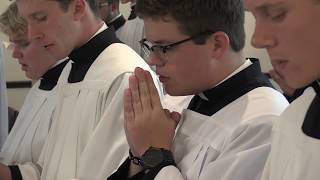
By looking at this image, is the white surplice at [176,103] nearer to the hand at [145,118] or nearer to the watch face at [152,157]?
the hand at [145,118]

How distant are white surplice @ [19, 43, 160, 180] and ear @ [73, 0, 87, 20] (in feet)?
0.45

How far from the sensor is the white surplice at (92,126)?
1541 mm

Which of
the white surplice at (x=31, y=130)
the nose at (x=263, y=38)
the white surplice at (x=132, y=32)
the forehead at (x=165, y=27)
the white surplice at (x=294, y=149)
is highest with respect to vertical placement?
the nose at (x=263, y=38)

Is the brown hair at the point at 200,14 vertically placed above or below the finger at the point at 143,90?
above

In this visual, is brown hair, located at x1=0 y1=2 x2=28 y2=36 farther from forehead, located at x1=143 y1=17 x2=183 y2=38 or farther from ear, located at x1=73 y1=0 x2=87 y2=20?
forehead, located at x1=143 y1=17 x2=183 y2=38

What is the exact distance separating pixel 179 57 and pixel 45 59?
94cm

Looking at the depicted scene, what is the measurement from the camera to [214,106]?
1.29 meters

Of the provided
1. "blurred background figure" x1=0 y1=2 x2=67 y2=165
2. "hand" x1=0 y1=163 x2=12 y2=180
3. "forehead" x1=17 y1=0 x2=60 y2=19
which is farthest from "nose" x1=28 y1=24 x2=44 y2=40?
"hand" x1=0 y1=163 x2=12 y2=180

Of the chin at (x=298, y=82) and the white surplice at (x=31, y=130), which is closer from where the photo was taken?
the chin at (x=298, y=82)

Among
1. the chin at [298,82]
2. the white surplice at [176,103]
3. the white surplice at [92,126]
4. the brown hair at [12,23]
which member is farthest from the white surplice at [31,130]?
the chin at [298,82]

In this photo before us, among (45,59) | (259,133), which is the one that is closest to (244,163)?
(259,133)

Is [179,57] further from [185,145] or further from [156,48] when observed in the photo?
[185,145]

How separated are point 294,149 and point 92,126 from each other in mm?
798

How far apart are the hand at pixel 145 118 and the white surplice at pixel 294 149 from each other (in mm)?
326
